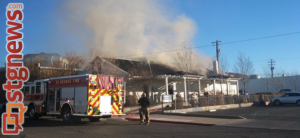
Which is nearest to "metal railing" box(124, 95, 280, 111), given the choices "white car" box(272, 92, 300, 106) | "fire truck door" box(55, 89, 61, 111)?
"white car" box(272, 92, 300, 106)

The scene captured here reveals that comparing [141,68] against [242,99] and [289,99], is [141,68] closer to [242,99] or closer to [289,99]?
[242,99]

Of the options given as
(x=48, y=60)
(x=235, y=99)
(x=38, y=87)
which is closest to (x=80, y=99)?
(x=38, y=87)

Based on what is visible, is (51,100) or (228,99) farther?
(228,99)

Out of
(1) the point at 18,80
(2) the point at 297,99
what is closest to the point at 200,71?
(2) the point at 297,99


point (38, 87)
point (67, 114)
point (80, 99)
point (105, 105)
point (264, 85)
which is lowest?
point (67, 114)

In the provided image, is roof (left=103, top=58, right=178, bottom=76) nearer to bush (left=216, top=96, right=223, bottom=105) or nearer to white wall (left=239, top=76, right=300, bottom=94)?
bush (left=216, top=96, right=223, bottom=105)

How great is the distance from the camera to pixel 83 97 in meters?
12.5

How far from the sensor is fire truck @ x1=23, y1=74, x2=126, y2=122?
12.4 meters

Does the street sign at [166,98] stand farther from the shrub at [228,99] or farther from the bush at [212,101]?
the shrub at [228,99]

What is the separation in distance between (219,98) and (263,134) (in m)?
14.9

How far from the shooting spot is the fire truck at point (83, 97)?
12438mm

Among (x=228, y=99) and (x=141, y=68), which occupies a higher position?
(x=141, y=68)

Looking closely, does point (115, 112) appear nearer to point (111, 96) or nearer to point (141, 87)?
point (111, 96)

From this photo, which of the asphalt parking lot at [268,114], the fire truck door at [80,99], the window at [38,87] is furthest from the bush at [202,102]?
the window at [38,87]
